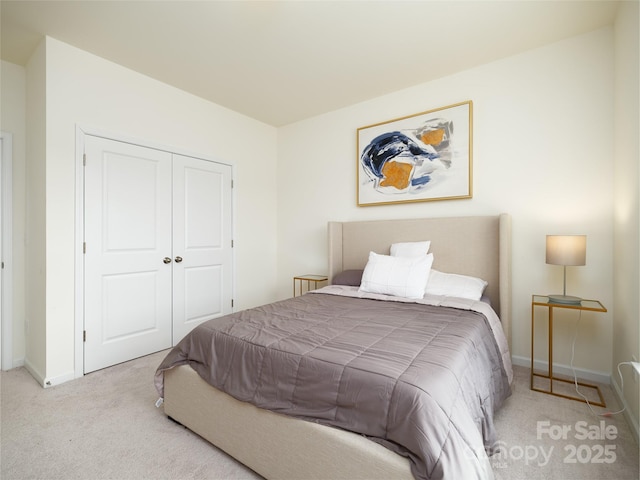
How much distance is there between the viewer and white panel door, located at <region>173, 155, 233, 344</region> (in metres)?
3.24

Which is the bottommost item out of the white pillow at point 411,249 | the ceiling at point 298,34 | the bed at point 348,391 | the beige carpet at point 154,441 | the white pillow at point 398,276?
the beige carpet at point 154,441

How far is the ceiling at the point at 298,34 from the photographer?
6.90ft

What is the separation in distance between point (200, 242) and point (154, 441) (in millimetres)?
2102

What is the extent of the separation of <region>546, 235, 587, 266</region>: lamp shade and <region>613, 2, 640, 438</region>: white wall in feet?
0.71

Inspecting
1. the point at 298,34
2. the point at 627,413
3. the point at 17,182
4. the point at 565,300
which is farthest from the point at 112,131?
the point at 627,413

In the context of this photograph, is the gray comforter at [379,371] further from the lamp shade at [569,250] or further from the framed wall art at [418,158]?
the framed wall art at [418,158]

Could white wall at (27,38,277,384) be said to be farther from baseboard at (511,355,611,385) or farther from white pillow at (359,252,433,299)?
baseboard at (511,355,611,385)

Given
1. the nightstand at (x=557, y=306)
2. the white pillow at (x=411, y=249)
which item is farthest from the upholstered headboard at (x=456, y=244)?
the nightstand at (x=557, y=306)

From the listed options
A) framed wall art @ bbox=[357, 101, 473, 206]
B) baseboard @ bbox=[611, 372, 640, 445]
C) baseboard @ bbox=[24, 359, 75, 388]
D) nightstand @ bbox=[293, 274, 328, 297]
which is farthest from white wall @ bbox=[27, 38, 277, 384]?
baseboard @ bbox=[611, 372, 640, 445]

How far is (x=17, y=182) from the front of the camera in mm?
2695

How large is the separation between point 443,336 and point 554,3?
7.71ft

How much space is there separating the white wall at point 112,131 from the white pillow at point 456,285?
237 cm

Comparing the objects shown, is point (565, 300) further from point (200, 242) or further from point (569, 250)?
point (200, 242)

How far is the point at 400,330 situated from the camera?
66.4 inches
